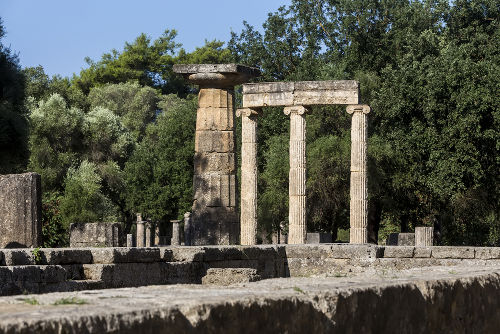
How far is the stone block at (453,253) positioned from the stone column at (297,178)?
34.9ft

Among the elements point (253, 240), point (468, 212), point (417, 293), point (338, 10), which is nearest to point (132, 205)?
point (338, 10)

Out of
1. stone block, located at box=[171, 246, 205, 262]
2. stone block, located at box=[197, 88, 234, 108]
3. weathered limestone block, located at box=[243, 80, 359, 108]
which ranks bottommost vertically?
stone block, located at box=[171, 246, 205, 262]

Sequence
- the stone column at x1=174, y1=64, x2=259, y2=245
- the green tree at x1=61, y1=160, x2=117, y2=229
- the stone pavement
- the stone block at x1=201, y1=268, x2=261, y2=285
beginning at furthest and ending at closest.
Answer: the green tree at x1=61, y1=160, x2=117, y2=229, the stone column at x1=174, y1=64, x2=259, y2=245, the stone block at x1=201, y1=268, x2=261, y2=285, the stone pavement

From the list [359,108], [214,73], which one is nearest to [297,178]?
[359,108]

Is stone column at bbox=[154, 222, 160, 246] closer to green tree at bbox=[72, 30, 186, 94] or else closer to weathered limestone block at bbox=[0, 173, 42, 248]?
green tree at bbox=[72, 30, 186, 94]

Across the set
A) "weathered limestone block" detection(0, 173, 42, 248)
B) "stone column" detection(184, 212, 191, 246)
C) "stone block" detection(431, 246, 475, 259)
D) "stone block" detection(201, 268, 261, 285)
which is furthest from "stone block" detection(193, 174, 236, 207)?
"stone block" detection(201, 268, 261, 285)

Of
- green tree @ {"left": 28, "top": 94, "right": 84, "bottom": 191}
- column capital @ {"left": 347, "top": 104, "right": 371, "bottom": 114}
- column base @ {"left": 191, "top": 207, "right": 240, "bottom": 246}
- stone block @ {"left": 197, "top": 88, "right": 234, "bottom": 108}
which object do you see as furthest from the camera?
green tree @ {"left": 28, "top": 94, "right": 84, "bottom": 191}

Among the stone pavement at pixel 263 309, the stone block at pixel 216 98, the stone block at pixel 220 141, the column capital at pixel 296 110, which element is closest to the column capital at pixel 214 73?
the stone block at pixel 216 98

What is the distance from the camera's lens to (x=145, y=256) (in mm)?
13117

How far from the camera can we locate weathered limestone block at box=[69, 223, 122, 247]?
19438 millimetres

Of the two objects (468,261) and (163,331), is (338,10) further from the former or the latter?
(163,331)

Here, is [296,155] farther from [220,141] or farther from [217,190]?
[217,190]

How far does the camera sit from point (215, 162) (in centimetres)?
2242

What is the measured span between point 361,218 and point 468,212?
1296 cm
